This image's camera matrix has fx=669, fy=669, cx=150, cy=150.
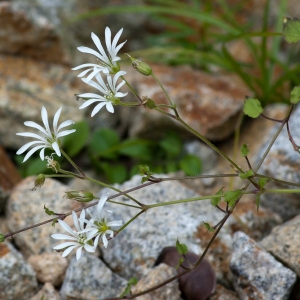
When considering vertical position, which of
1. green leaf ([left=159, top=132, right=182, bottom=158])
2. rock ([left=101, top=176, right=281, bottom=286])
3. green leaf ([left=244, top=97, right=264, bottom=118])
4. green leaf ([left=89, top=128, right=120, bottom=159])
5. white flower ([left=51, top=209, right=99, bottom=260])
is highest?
green leaf ([left=244, top=97, right=264, bottom=118])

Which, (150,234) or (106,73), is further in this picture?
(150,234)

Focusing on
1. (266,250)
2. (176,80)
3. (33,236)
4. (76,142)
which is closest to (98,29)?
(176,80)

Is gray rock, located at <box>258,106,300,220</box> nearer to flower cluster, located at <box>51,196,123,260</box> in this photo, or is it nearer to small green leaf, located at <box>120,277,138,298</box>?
small green leaf, located at <box>120,277,138,298</box>

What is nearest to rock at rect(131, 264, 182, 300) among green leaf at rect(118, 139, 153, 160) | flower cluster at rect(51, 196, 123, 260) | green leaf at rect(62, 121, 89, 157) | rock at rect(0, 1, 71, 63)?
flower cluster at rect(51, 196, 123, 260)

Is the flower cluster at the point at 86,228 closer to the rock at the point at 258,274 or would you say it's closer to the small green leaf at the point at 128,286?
the small green leaf at the point at 128,286

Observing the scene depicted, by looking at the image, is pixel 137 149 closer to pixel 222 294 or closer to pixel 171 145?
pixel 171 145

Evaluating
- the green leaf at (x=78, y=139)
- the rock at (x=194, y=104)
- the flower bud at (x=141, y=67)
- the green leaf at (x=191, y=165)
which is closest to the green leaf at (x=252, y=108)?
the flower bud at (x=141, y=67)

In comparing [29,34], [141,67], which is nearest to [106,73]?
[141,67]
